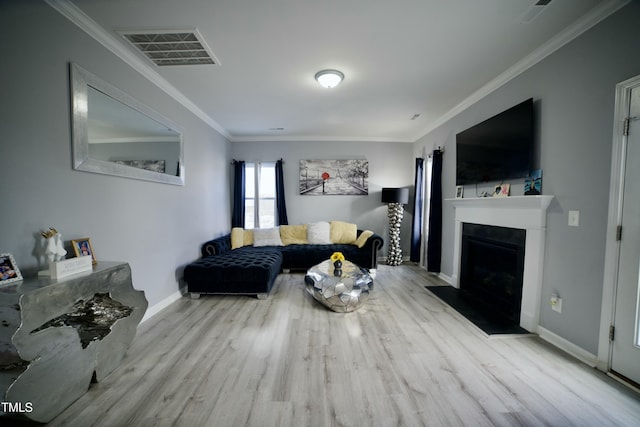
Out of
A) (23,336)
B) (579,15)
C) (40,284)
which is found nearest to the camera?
(23,336)

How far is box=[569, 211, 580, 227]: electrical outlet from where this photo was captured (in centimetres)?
190

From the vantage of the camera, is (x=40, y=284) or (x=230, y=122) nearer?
(x=40, y=284)

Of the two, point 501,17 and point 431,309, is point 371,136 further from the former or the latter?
point 431,309

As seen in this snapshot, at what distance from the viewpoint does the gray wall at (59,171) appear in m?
1.43

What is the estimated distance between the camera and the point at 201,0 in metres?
1.64

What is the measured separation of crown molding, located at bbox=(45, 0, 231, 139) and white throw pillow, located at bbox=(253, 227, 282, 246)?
240 cm

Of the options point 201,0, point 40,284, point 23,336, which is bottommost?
point 23,336

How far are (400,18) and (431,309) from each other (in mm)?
2893

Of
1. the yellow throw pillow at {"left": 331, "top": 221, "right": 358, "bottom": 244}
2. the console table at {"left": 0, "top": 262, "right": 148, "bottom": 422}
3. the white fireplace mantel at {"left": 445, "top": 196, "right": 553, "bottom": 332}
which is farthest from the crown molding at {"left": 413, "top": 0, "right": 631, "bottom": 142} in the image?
the console table at {"left": 0, "top": 262, "right": 148, "bottom": 422}

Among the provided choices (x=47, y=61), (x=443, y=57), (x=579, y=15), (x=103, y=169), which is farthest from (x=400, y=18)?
(x=103, y=169)

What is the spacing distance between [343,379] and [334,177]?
3981 millimetres

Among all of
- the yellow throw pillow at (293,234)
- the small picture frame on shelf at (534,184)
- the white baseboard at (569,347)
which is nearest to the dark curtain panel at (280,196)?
the yellow throw pillow at (293,234)

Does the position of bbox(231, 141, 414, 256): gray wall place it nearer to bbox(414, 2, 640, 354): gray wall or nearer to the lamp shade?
the lamp shade

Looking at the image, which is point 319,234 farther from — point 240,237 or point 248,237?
point 240,237
